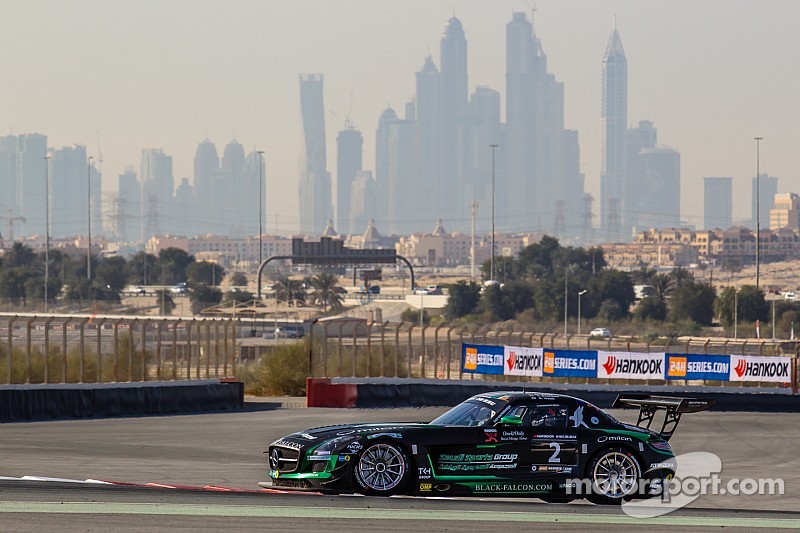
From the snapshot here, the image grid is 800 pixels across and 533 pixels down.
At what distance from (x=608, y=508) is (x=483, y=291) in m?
116

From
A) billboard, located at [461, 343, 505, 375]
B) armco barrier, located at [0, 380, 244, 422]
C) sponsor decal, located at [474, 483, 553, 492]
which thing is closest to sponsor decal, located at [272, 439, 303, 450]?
sponsor decal, located at [474, 483, 553, 492]

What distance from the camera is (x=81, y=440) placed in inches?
923

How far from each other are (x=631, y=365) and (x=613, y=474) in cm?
2202

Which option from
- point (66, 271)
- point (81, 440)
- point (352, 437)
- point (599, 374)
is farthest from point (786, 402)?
point (66, 271)

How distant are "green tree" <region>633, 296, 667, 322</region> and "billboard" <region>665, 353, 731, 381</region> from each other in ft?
244

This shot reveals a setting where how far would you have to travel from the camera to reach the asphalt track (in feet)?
41.5

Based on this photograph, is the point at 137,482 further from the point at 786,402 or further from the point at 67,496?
the point at 786,402

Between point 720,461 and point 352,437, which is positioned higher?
point 352,437

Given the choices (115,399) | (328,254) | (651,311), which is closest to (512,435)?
(115,399)

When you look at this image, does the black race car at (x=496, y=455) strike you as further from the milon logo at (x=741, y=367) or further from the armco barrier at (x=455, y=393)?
the milon logo at (x=741, y=367)

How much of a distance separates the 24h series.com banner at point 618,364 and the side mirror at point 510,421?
2070 centimetres

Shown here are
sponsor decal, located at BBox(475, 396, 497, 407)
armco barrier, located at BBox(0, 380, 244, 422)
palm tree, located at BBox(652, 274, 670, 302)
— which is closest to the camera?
sponsor decal, located at BBox(475, 396, 497, 407)

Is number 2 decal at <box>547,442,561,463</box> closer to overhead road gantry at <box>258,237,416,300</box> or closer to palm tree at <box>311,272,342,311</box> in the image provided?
palm tree at <box>311,272,342,311</box>

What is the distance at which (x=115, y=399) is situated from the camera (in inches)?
1158
